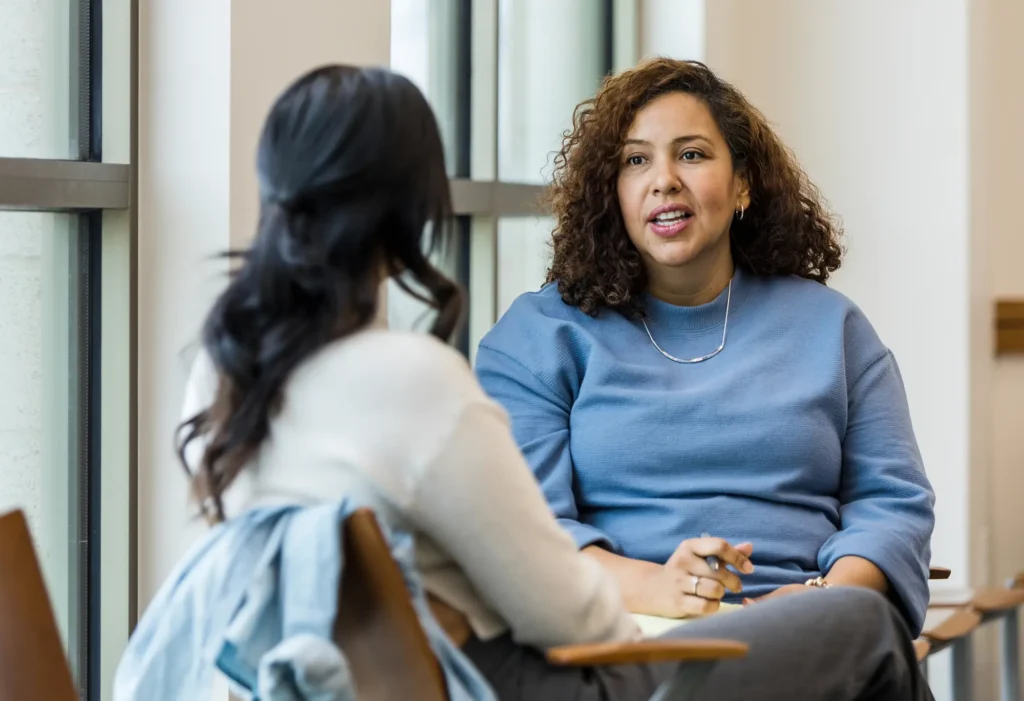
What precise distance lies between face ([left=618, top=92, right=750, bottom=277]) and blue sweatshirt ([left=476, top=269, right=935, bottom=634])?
100 millimetres

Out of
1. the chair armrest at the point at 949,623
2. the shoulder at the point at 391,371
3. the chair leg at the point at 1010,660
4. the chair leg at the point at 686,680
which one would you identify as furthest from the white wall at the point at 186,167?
the chair leg at the point at 1010,660

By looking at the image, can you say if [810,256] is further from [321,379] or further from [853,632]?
[321,379]

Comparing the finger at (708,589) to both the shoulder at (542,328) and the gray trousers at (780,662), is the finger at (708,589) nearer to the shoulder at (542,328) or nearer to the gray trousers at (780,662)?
the gray trousers at (780,662)

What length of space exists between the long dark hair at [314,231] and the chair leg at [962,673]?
1935mm

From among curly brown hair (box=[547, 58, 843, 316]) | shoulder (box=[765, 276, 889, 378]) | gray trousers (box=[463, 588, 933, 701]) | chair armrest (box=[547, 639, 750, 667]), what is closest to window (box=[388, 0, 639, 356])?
curly brown hair (box=[547, 58, 843, 316])

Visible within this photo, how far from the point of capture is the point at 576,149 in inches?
89.8

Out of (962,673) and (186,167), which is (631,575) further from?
(962,673)

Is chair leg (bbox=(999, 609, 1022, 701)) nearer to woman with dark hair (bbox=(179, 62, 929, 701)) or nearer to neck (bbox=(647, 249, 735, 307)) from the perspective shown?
neck (bbox=(647, 249, 735, 307))

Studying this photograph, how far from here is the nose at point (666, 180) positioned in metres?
2.13

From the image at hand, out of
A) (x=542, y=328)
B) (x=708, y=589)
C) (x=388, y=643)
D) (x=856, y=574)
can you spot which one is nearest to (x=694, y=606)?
(x=708, y=589)

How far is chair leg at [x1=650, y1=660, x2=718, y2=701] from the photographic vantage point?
1286mm

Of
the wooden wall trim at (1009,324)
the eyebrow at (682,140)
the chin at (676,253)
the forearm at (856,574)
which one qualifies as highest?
the eyebrow at (682,140)

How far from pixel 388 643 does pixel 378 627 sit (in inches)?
0.6

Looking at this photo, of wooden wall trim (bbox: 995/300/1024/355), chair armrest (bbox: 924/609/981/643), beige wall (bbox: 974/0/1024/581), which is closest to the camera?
chair armrest (bbox: 924/609/981/643)
